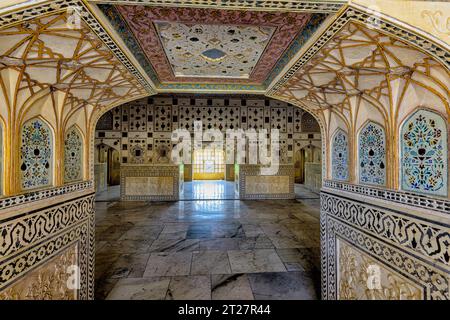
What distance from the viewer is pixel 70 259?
2.43 meters

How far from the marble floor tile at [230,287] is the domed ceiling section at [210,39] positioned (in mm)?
2937

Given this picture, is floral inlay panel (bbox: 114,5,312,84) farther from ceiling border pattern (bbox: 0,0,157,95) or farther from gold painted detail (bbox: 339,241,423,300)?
gold painted detail (bbox: 339,241,423,300)

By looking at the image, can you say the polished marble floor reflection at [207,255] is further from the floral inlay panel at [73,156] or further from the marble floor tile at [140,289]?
the floral inlay panel at [73,156]

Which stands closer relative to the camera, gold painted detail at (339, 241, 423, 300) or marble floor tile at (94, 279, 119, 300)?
gold painted detail at (339, 241, 423, 300)

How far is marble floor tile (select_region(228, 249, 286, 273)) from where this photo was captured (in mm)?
3457

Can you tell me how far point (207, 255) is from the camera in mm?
3908

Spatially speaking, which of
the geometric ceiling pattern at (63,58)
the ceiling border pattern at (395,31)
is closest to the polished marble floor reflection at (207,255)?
the geometric ceiling pattern at (63,58)

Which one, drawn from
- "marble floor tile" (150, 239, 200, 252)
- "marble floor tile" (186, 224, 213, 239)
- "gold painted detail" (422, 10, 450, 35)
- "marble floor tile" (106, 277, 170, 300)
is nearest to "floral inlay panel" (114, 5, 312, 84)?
"gold painted detail" (422, 10, 450, 35)

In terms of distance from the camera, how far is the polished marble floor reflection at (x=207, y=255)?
298 centimetres

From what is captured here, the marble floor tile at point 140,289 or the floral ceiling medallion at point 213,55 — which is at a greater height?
the floral ceiling medallion at point 213,55

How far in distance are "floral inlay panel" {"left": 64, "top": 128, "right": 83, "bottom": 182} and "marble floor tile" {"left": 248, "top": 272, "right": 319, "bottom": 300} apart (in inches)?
109

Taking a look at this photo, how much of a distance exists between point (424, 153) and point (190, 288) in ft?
9.89

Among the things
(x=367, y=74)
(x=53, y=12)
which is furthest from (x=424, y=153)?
(x=53, y=12)
